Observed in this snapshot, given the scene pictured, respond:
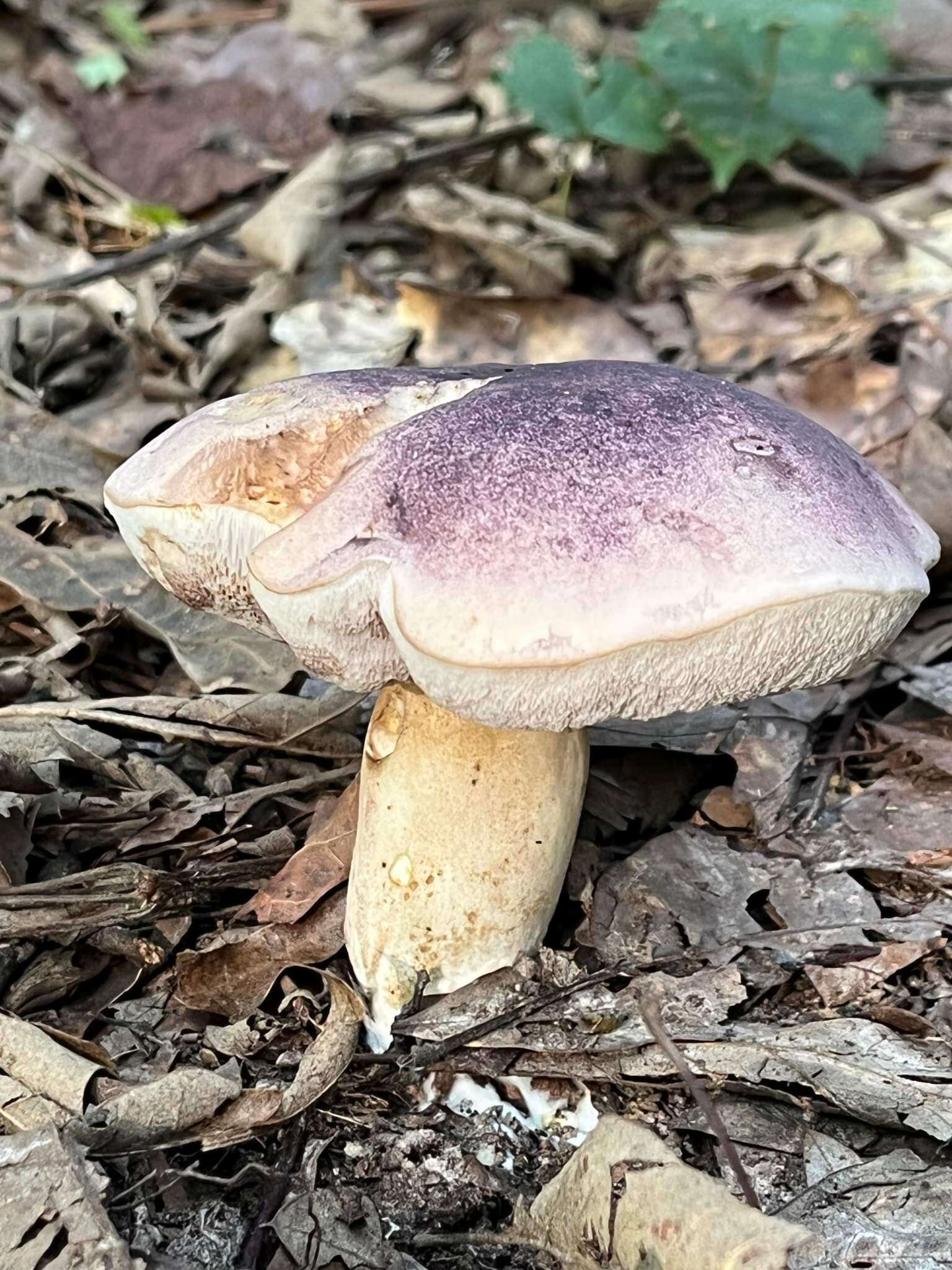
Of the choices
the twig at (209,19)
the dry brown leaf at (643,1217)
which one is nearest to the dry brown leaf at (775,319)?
the dry brown leaf at (643,1217)

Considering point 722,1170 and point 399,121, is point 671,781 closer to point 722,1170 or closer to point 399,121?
point 722,1170

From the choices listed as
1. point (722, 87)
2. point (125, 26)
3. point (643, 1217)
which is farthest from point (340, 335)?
point (125, 26)

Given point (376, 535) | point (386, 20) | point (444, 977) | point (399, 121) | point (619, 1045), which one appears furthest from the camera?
point (386, 20)

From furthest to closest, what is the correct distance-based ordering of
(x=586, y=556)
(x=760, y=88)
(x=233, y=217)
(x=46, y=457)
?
(x=233, y=217) < (x=760, y=88) < (x=46, y=457) < (x=586, y=556)

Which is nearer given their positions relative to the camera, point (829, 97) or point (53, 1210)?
point (53, 1210)

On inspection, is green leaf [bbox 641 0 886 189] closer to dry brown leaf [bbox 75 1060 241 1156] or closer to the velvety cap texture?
the velvety cap texture

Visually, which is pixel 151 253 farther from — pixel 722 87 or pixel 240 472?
pixel 240 472

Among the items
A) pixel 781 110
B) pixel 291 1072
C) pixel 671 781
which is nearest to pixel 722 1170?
pixel 291 1072
